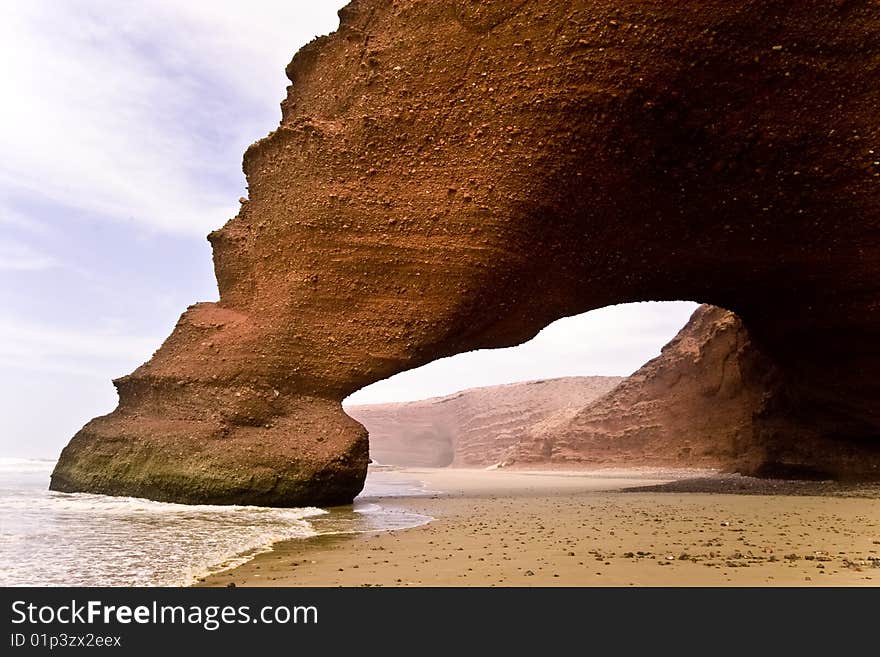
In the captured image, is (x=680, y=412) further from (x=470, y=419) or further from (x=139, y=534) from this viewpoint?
(x=470, y=419)

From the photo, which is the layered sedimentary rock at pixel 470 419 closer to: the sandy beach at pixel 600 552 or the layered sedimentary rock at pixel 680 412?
the layered sedimentary rock at pixel 680 412

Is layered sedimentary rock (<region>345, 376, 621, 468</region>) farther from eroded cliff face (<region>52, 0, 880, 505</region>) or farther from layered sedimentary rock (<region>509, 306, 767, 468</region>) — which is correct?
eroded cliff face (<region>52, 0, 880, 505</region>)

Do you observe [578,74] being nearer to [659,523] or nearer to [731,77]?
[731,77]

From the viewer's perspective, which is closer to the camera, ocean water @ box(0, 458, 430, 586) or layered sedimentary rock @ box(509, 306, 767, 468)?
ocean water @ box(0, 458, 430, 586)

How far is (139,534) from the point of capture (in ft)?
16.0

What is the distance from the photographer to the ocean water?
11.2 ft

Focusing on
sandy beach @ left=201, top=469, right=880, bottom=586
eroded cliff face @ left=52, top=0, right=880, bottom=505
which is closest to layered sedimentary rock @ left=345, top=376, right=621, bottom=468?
eroded cliff face @ left=52, top=0, right=880, bottom=505

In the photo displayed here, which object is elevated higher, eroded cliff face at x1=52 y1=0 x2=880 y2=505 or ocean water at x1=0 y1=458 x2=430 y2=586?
eroded cliff face at x1=52 y1=0 x2=880 y2=505

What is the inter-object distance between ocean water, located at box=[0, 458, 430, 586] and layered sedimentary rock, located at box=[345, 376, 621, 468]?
36.5 m

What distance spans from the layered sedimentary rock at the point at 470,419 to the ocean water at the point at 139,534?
3649cm

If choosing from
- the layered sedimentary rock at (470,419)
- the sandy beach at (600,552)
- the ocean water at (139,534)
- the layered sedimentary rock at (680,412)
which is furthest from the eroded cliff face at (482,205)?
the layered sedimentary rock at (470,419)

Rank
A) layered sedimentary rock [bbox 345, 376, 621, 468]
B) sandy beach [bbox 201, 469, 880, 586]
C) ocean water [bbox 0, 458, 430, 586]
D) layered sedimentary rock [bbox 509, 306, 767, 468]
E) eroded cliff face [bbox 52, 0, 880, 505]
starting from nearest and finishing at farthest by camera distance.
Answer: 1. sandy beach [bbox 201, 469, 880, 586]
2. ocean water [bbox 0, 458, 430, 586]
3. eroded cliff face [bbox 52, 0, 880, 505]
4. layered sedimentary rock [bbox 509, 306, 767, 468]
5. layered sedimentary rock [bbox 345, 376, 621, 468]

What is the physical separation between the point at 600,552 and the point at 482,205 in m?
5.63

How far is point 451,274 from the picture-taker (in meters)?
8.78
